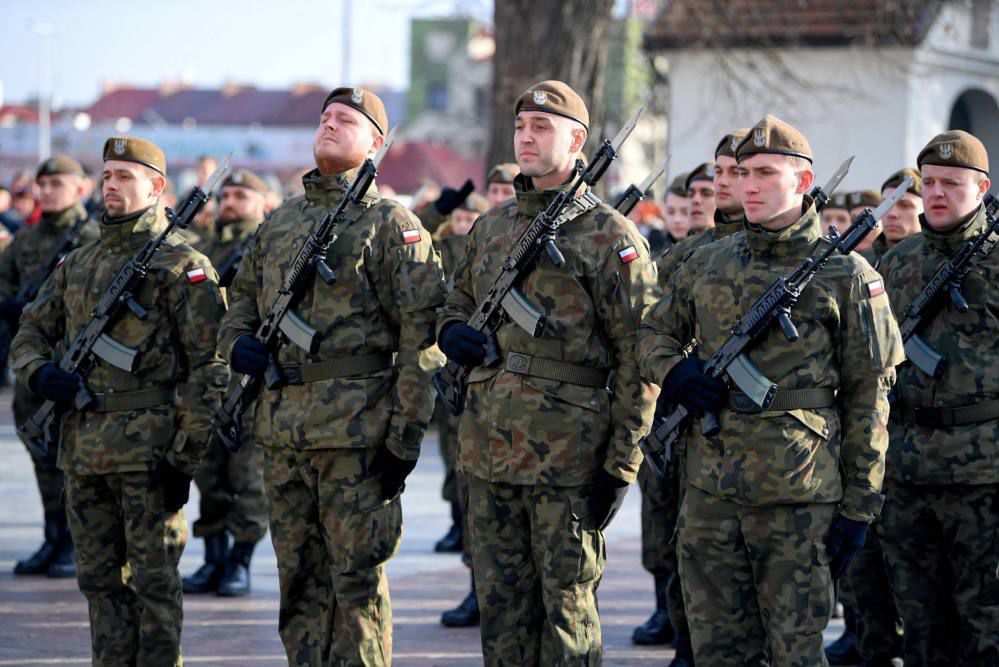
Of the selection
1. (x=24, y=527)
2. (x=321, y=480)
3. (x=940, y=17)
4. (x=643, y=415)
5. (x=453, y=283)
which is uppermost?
(x=940, y=17)

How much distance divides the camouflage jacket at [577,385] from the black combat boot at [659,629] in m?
2.36

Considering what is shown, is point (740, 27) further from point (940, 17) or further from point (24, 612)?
point (24, 612)

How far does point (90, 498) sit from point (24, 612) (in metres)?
2.22

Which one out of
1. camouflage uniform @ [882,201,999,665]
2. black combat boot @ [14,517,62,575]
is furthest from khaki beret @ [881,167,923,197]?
black combat boot @ [14,517,62,575]

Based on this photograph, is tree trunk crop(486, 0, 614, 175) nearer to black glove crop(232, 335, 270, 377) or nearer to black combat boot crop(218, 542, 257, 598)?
black combat boot crop(218, 542, 257, 598)

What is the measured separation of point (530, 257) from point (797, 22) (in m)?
15.7

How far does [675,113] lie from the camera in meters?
22.0

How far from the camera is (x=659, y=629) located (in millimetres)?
7777

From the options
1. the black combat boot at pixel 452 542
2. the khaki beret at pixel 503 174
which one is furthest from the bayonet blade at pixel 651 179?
the black combat boot at pixel 452 542

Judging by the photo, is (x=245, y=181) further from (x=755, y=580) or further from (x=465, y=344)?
(x=755, y=580)

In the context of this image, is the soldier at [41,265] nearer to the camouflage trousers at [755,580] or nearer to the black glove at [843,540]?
the camouflage trousers at [755,580]

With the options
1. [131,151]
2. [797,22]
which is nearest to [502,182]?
[131,151]

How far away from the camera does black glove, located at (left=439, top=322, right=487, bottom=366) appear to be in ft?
18.6

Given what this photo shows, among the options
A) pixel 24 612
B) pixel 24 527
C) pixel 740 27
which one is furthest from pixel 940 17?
pixel 24 612
